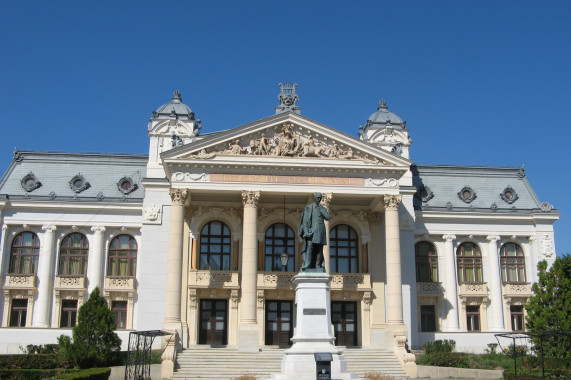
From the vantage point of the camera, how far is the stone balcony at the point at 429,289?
152 feet

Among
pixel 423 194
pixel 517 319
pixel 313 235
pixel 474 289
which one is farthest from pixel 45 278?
pixel 517 319

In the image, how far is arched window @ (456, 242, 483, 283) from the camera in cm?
4753

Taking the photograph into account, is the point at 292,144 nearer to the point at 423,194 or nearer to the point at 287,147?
the point at 287,147

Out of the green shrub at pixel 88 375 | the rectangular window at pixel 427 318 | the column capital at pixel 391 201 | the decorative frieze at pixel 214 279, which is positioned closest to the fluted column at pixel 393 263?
the column capital at pixel 391 201

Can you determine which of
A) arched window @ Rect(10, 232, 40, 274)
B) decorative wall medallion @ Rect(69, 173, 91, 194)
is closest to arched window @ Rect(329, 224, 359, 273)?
decorative wall medallion @ Rect(69, 173, 91, 194)

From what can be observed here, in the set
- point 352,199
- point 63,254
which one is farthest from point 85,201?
point 352,199

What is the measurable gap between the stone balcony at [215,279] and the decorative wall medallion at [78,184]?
37.4 feet

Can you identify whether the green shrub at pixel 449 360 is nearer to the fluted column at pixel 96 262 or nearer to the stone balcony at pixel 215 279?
the stone balcony at pixel 215 279

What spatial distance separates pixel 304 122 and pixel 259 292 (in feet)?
37.3

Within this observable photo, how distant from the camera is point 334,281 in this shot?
140 ft

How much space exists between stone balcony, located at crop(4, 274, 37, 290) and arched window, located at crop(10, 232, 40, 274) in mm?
654

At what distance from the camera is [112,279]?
4472cm

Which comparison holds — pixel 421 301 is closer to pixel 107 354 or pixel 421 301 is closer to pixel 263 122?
pixel 263 122

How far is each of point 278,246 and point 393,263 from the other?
346 inches
